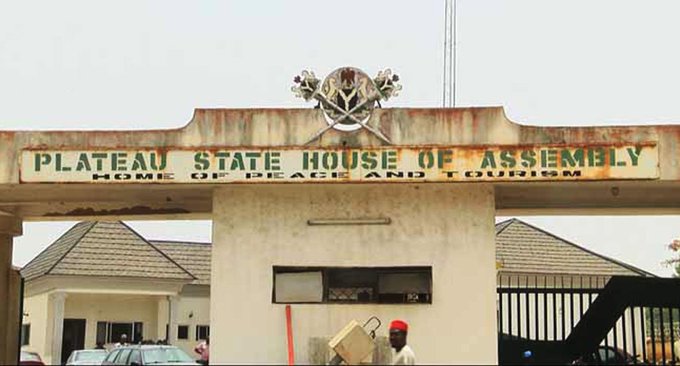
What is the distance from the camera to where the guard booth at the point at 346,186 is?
13.7 meters

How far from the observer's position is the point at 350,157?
1370 centimetres

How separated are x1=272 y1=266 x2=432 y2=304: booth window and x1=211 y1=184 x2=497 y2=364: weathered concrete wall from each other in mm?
100

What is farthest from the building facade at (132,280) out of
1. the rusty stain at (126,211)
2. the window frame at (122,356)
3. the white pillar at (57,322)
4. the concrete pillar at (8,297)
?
the rusty stain at (126,211)

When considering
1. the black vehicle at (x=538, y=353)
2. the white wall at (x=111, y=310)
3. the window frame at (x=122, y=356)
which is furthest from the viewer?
the white wall at (x=111, y=310)

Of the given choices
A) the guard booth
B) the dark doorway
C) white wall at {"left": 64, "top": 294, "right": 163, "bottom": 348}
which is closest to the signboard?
the guard booth

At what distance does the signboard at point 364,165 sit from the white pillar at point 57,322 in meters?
21.7

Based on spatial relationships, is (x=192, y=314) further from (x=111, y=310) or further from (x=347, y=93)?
(x=347, y=93)

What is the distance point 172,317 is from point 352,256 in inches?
986

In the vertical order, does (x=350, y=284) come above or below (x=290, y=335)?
above

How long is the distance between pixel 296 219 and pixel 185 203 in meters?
3.16

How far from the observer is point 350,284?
46.5 feet

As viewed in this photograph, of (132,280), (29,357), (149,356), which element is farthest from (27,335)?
(149,356)

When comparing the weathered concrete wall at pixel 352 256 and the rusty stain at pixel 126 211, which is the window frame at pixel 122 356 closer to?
the rusty stain at pixel 126 211

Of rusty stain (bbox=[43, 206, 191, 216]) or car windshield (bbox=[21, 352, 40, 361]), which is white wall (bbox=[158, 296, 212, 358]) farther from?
rusty stain (bbox=[43, 206, 191, 216])
